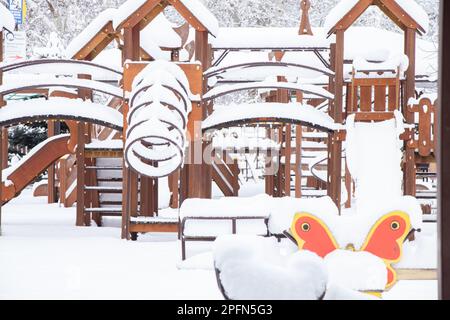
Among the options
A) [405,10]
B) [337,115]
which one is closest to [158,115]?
[337,115]

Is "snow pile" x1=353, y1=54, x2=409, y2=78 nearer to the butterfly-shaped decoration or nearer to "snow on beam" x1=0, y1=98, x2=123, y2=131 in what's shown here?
"snow on beam" x1=0, y1=98, x2=123, y2=131

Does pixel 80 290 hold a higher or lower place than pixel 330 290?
lower

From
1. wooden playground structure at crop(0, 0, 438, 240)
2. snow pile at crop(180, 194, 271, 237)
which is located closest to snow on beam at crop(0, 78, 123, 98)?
wooden playground structure at crop(0, 0, 438, 240)

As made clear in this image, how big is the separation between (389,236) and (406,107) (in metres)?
4.97

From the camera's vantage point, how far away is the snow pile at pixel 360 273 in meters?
4.43

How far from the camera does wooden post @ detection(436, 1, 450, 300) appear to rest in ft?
6.90

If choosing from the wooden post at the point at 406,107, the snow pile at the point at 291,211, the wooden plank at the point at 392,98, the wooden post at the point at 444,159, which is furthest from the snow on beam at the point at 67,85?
the wooden post at the point at 444,159

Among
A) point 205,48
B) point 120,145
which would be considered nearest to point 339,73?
point 205,48

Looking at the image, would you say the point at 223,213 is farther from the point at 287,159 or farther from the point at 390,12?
the point at 287,159

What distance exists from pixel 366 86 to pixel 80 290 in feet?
17.2

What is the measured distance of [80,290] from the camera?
614 cm

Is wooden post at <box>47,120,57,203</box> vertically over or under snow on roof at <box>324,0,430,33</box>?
under

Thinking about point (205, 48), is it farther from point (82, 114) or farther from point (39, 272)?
point (39, 272)

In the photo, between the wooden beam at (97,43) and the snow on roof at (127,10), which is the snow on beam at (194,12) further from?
the wooden beam at (97,43)
